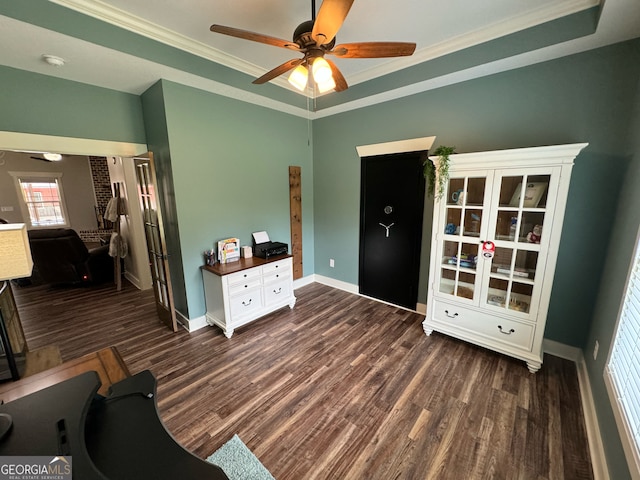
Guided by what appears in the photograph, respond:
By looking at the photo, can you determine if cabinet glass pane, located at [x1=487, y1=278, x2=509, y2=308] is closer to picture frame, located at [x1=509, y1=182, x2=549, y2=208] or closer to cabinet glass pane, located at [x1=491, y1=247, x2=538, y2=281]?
cabinet glass pane, located at [x1=491, y1=247, x2=538, y2=281]

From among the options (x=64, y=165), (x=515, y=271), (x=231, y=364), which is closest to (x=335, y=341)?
(x=231, y=364)

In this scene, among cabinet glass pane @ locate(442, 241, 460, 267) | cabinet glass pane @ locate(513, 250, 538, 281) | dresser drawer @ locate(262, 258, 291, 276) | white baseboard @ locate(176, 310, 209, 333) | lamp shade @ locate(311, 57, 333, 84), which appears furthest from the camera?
dresser drawer @ locate(262, 258, 291, 276)

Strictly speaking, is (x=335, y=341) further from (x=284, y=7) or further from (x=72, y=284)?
(x=72, y=284)

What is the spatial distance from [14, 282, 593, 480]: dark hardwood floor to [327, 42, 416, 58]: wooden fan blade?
7.73 ft

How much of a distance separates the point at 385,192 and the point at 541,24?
1.85 m

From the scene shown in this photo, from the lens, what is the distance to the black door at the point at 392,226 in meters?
2.98

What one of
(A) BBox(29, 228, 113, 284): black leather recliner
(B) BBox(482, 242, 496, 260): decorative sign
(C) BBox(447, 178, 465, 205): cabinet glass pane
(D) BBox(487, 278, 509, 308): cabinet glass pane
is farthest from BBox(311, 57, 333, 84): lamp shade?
(A) BBox(29, 228, 113, 284): black leather recliner

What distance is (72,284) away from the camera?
414 cm

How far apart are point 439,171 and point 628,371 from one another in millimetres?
1767

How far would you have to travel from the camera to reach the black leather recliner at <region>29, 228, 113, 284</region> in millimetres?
3727

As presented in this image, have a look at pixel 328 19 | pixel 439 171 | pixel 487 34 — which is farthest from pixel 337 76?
pixel 487 34

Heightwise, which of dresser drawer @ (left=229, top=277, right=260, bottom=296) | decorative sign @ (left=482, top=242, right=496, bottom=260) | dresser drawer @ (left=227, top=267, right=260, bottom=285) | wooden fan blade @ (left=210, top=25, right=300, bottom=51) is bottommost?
dresser drawer @ (left=229, top=277, right=260, bottom=296)

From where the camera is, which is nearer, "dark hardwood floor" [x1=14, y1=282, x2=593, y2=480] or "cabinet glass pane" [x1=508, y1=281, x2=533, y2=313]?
"dark hardwood floor" [x1=14, y1=282, x2=593, y2=480]

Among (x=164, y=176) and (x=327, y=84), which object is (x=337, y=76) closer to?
(x=327, y=84)
